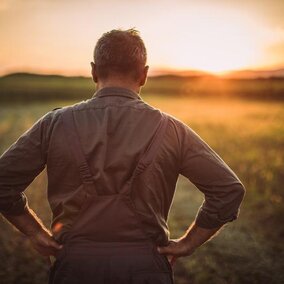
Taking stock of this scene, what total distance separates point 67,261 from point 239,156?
10.0m

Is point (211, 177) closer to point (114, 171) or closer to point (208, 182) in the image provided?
point (208, 182)

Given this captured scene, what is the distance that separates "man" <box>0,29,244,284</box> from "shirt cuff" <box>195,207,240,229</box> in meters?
0.10

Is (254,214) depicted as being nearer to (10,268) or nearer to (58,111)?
(10,268)

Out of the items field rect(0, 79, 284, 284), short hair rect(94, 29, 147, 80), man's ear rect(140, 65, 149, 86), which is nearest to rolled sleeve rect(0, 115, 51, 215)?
short hair rect(94, 29, 147, 80)

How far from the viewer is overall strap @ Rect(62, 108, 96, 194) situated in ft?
6.91

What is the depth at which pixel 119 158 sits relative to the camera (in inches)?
83.6

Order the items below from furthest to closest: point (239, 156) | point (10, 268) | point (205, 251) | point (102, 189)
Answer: point (239, 156)
point (205, 251)
point (10, 268)
point (102, 189)

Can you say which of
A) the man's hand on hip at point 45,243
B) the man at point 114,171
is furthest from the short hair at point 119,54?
the man's hand on hip at point 45,243

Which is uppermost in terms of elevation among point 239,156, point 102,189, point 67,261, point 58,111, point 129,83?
point 129,83

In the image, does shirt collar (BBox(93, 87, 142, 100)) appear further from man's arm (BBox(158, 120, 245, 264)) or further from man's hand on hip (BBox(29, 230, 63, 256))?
man's hand on hip (BBox(29, 230, 63, 256))

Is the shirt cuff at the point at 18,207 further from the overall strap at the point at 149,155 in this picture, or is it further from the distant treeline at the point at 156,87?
the distant treeline at the point at 156,87

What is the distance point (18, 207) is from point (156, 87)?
48.6 m

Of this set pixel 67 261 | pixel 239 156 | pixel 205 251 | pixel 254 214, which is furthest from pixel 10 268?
pixel 239 156

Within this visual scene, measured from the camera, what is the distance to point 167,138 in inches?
86.0
